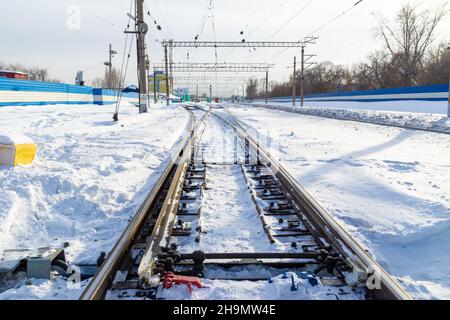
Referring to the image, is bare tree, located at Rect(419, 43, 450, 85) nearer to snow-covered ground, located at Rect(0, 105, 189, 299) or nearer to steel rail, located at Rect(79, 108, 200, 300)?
snow-covered ground, located at Rect(0, 105, 189, 299)

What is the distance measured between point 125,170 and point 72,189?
1.90 m

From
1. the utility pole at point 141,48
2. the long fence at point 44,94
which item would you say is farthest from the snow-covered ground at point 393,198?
the long fence at point 44,94

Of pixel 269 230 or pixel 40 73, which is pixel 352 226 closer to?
pixel 269 230

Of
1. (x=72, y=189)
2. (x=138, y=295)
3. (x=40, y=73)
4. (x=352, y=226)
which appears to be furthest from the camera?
(x=40, y=73)

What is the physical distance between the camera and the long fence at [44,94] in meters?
25.6

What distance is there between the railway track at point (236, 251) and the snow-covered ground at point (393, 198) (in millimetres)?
507

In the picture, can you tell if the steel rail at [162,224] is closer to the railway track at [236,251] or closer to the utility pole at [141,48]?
the railway track at [236,251]

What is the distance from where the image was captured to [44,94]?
104 feet

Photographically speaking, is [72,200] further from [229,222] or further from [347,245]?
[347,245]

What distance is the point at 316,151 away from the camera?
11.5 metres

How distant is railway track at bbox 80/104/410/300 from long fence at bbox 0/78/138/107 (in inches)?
955

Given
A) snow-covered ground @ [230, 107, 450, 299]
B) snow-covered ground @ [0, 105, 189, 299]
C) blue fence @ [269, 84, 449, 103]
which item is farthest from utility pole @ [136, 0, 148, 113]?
blue fence @ [269, 84, 449, 103]

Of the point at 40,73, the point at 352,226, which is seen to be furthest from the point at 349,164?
the point at 40,73

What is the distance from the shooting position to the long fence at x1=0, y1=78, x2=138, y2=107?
84.0 feet
